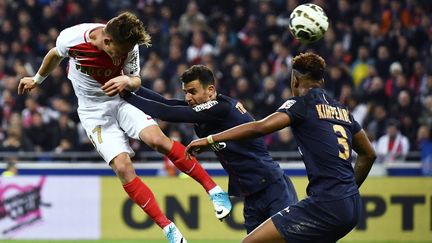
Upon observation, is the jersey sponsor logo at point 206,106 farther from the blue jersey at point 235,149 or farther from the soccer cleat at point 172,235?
the soccer cleat at point 172,235

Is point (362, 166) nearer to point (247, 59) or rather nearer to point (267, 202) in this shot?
point (267, 202)

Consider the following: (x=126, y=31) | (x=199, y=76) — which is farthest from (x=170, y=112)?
(x=126, y=31)

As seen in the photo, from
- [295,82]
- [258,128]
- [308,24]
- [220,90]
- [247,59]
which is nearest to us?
[258,128]

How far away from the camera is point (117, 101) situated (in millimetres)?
9570

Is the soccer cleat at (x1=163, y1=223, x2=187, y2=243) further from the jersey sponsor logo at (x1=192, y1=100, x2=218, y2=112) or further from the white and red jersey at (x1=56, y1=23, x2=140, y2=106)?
the white and red jersey at (x1=56, y1=23, x2=140, y2=106)

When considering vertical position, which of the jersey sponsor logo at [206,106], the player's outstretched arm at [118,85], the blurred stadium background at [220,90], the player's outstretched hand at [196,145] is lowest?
the blurred stadium background at [220,90]

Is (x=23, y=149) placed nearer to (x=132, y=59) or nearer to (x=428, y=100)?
(x=428, y=100)

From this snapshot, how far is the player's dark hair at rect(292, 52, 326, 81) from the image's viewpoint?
7922 mm

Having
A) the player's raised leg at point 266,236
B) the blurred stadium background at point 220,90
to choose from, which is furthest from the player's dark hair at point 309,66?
the blurred stadium background at point 220,90

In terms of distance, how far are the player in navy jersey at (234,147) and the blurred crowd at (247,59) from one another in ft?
23.9

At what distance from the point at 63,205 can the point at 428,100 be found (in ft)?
20.1

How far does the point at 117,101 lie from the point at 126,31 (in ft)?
3.05

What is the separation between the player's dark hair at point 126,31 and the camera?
8875 mm

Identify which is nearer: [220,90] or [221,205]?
[221,205]
